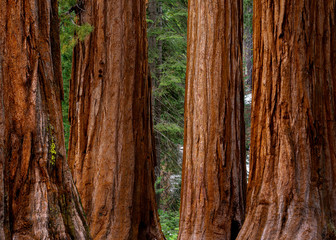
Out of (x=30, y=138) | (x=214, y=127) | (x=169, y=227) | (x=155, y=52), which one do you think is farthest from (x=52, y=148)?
(x=155, y=52)

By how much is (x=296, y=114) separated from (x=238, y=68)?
2108 mm

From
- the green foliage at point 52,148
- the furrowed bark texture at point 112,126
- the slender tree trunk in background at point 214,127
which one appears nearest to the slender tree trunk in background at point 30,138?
the green foliage at point 52,148

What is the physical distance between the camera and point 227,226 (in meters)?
5.62

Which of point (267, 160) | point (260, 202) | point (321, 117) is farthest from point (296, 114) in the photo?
point (260, 202)

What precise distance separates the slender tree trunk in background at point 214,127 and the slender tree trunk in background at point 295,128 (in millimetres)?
1153

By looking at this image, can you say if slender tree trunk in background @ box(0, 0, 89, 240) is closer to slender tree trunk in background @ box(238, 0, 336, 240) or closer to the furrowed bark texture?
slender tree trunk in background @ box(238, 0, 336, 240)

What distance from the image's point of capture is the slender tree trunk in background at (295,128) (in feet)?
13.7

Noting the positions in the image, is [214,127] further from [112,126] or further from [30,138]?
[30,138]

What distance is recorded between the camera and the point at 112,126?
5.43 metres

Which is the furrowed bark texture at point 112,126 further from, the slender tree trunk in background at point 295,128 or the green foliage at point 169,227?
the green foliage at point 169,227

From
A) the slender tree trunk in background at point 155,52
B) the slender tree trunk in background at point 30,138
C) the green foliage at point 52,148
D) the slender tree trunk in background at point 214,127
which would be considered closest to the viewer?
the slender tree trunk in background at point 30,138

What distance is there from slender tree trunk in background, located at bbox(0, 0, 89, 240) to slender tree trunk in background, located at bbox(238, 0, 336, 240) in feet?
7.47

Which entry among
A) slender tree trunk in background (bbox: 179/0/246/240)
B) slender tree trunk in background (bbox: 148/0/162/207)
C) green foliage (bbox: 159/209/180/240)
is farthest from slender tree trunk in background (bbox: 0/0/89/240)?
slender tree trunk in background (bbox: 148/0/162/207)

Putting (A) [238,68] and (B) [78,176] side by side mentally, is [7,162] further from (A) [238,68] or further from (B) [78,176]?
(A) [238,68]
